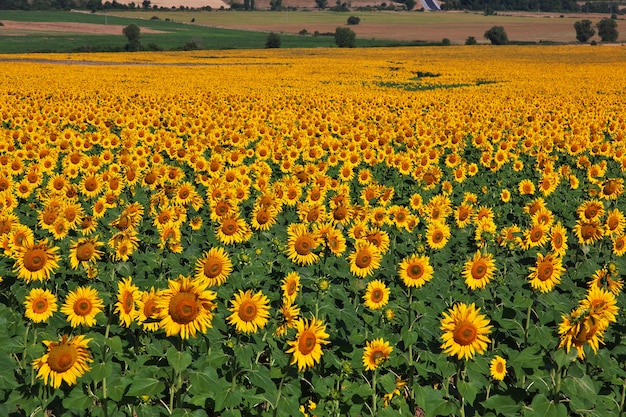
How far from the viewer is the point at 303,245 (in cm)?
608

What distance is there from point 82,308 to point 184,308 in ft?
3.91

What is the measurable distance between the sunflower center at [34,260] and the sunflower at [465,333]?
3.57 metres

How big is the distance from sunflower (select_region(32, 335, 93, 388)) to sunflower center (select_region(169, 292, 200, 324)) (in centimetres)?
65

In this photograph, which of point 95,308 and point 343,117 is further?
point 343,117

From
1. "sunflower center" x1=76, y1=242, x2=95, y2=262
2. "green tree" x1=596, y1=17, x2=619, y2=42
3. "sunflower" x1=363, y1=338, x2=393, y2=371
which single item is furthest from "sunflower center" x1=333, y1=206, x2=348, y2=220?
"green tree" x1=596, y1=17, x2=619, y2=42

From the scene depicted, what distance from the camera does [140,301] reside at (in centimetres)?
425

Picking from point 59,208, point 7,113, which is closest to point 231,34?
point 7,113

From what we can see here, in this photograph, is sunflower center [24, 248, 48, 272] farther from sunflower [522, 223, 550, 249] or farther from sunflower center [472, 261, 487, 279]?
sunflower [522, 223, 550, 249]

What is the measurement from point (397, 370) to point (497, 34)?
125789 millimetres

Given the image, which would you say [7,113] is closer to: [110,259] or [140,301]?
[110,259]

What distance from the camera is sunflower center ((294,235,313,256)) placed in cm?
606

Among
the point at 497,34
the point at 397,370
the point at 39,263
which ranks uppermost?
the point at 497,34

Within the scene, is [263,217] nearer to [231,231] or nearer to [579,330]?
[231,231]

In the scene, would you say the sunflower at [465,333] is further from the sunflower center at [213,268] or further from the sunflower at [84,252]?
the sunflower at [84,252]
